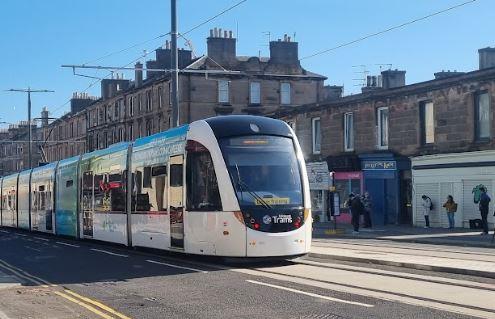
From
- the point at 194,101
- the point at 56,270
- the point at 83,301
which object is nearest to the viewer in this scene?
the point at 83,301

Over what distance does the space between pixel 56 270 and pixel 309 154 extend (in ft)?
91.6

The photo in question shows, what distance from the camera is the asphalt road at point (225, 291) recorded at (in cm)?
948

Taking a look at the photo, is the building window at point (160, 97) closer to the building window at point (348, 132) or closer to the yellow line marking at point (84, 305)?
the building window at point (348, 132)

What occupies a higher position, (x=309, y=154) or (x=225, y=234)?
(x=309, y=154)

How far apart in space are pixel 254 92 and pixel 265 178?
45580mm

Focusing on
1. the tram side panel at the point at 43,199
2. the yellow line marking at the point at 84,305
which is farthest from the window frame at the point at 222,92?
the yellow line marking at the point at 84,305

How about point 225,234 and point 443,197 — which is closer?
point 225,234

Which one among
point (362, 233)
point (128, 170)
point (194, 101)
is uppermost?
point (194, 101)

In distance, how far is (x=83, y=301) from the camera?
10.9 metres

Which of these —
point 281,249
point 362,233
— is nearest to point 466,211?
point 362,233

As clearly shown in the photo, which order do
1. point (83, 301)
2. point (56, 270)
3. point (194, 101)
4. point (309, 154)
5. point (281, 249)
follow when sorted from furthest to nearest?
point (194, 101)
point (309, 154)
point (56, 270)
point (281, 249)
point (83, 301)

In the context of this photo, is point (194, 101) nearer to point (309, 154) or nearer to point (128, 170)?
point (309, 154)

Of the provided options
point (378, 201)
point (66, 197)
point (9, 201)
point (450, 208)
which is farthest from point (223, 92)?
point (66, 197)

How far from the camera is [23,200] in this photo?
123 feet
